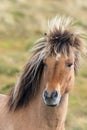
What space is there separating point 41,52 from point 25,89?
0.61 metres

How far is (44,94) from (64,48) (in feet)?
2.41

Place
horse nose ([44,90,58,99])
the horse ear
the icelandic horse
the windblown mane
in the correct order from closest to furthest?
1. horse nose ([44,90,58,99])
2. the icelandic horse
3. the windblown mane
4. the horse ear

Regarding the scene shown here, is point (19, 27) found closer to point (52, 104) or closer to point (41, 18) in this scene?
point (41, 18)

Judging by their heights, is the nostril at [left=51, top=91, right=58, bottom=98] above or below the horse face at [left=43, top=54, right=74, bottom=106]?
below

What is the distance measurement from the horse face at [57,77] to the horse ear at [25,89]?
309 millimetres

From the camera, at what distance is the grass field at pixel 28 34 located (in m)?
14.3

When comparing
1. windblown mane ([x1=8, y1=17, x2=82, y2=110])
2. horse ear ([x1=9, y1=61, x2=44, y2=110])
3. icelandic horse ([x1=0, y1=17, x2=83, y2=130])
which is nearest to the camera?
icelandic horse ([x1=0, y1=17, x2=83, y2=130])

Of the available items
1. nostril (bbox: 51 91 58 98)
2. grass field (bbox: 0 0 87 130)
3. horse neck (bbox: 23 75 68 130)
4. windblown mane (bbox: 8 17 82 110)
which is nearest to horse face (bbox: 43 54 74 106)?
nostril (bbox: 51 91 58 98)

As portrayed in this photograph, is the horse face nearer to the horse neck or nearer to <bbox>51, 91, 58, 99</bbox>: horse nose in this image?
<bbox>51, 91, 58, 99</bbox>: horse nose

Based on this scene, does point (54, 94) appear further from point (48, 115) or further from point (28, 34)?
point (28, 34)

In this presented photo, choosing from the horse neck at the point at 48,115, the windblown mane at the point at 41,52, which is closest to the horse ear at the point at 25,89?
the windblown mane at the point at 41,52

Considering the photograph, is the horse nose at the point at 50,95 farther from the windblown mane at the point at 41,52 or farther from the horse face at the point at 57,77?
the windblown mane at the point at 41,52

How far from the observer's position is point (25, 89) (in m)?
7.89

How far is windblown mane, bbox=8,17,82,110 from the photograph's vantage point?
760 centimetres
